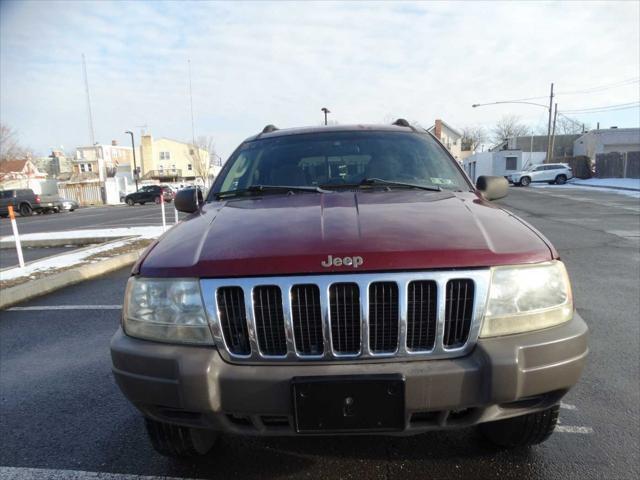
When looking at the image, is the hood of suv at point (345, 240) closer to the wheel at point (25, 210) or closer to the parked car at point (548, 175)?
the wheel at point (25, 210)

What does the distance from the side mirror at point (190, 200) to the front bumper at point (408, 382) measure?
1520 mm

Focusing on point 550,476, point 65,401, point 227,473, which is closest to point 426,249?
point 550,476

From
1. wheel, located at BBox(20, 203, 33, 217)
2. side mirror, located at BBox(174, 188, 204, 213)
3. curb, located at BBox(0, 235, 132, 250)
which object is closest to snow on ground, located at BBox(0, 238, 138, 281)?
curb, located at BBox(0, 235, 132, 250)

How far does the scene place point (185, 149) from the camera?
255 ft

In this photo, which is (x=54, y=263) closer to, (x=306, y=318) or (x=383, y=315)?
(x=306, y=318)

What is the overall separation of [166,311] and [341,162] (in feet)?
5.68

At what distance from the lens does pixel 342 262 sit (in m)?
→ 1.74

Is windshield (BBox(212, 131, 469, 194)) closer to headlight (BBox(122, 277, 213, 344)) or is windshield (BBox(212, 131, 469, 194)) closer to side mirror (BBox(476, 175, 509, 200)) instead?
side mirror (BBox(476, 175, 509, 200))

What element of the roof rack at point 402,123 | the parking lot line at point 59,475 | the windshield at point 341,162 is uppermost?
the roof rack at point 402,123

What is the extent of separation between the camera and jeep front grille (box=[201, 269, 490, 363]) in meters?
1.73

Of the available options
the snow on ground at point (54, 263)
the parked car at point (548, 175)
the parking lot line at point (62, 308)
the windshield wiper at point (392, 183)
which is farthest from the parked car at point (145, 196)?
the windshield wiper at point (392, 183)

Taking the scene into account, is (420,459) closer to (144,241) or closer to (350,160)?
(350,160)

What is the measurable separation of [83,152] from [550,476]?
93564mm

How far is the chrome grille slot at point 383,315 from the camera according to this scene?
1749 mm
